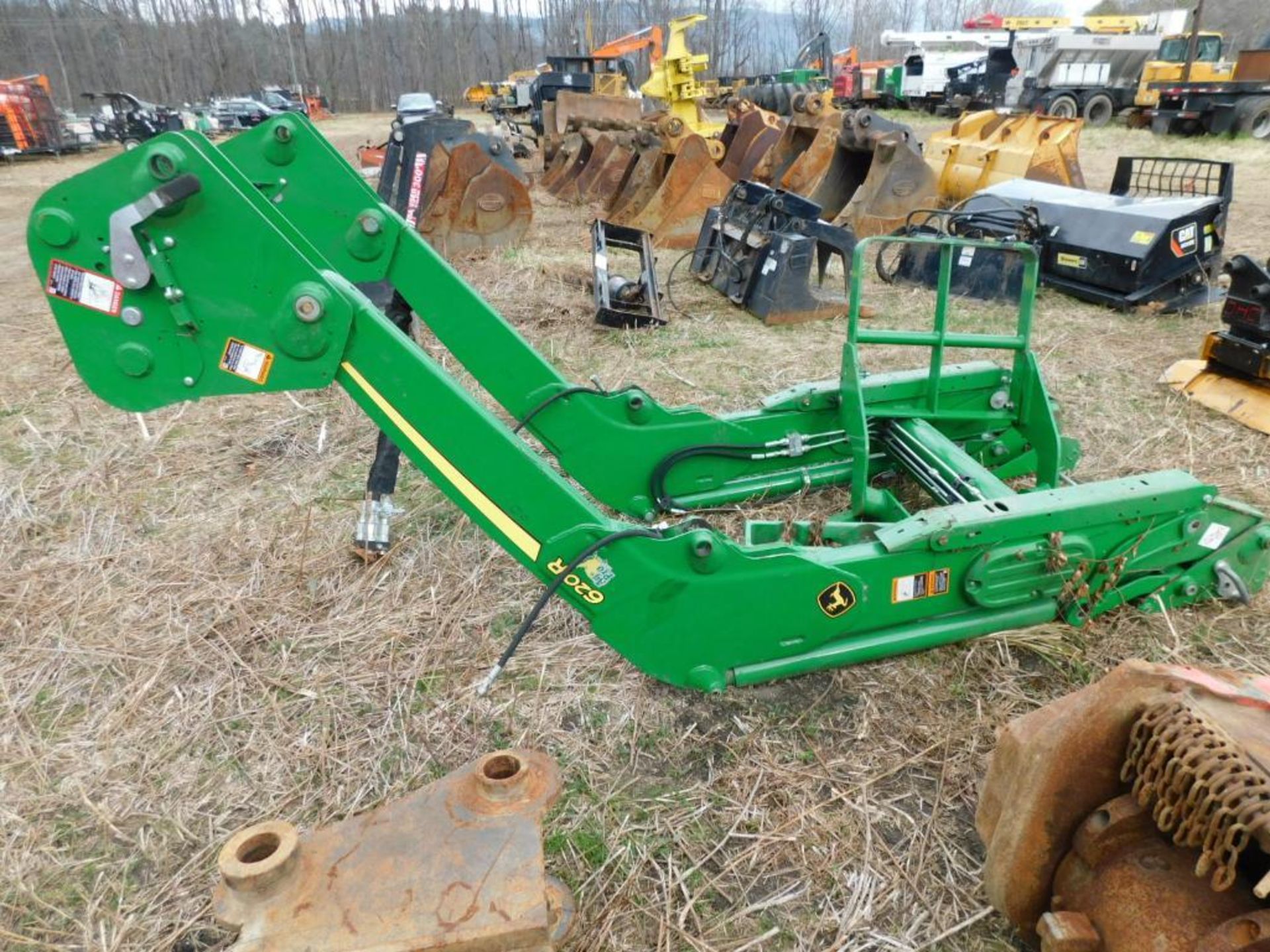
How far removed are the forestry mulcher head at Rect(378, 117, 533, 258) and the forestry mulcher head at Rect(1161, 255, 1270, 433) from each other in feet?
21.2

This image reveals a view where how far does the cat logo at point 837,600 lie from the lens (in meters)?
2.30

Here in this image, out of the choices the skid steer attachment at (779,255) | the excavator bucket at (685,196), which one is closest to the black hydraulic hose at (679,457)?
the skid steer attachment at (779,255)

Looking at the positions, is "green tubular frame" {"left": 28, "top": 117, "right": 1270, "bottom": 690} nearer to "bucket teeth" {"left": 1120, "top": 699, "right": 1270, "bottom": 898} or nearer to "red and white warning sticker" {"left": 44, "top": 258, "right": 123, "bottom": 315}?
"red and white warning sticker" {"left": 44, "top": 258, "right": 123, "bottom": 315}

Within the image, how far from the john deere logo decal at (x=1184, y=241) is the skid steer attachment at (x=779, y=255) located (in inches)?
94.7

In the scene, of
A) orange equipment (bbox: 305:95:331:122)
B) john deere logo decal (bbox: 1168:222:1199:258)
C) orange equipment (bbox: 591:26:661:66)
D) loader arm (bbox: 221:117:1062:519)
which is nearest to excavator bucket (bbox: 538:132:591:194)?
orange equipment (bbox: 591:26:661:66)

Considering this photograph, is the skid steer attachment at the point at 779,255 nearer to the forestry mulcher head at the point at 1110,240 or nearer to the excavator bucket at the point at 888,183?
the forestry mulcher head at the point at 1110,240

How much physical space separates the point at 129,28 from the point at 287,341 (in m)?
45.4

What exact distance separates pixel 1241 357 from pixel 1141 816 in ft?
14.0

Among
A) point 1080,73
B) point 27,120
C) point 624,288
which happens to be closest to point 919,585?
point 624,288

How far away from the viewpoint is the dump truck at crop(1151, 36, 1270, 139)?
17.7m

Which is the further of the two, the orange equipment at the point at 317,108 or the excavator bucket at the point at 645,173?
the orange equipment at the point at 317,108

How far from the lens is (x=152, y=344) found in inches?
70.9

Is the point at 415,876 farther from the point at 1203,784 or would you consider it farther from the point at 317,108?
the point at 317,108

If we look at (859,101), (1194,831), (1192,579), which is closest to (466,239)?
(1192,579)
